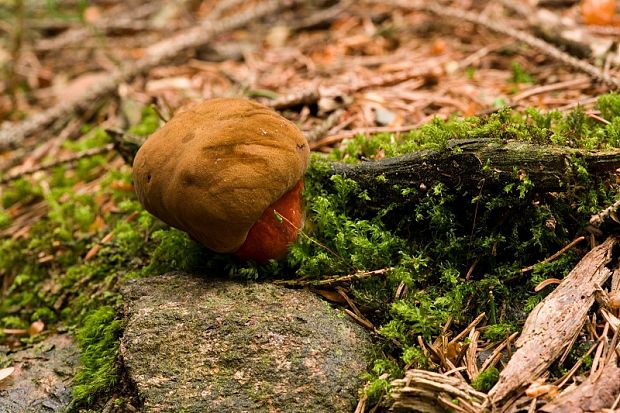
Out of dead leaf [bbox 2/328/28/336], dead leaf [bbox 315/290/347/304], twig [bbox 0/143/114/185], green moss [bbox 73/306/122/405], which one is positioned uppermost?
twig [bbox 0/143/114/185]

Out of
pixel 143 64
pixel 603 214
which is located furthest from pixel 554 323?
pixel 143 64

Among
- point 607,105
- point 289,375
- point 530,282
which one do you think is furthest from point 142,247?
point 607,105

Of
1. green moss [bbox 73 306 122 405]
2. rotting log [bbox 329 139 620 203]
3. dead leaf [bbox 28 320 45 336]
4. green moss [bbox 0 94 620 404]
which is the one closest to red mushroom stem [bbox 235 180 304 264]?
green moss [bbox 0 94 620 404]

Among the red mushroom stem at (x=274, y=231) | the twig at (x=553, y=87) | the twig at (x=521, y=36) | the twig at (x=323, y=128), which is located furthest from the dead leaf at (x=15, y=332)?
the twig at (x=521, y=36)

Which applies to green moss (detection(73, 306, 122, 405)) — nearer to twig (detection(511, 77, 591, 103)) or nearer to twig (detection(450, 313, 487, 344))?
twig (detection(450, 313, 487, 344))

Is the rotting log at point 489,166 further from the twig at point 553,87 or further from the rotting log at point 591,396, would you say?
the twig at point 553,87
